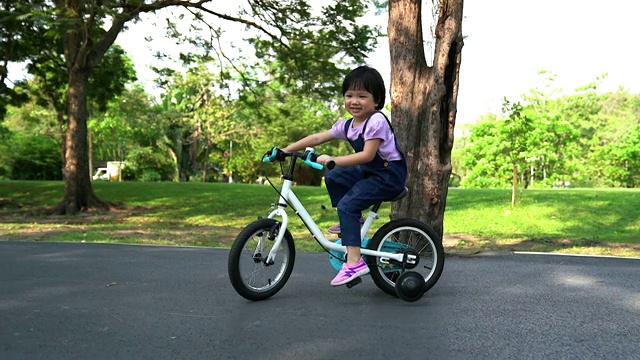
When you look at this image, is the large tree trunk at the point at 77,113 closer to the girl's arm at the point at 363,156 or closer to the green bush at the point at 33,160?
the girl's arm at the point at 363,156

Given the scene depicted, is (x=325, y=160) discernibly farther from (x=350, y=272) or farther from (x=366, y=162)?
(x=350, y=272)

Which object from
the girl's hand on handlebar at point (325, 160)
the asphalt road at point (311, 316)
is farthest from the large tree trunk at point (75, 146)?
the girl's hand on handlebar at point (325, 160)

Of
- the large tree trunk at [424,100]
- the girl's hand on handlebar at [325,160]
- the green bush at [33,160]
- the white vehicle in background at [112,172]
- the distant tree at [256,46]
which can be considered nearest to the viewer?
the girl's hand on handlebar at [325,160]

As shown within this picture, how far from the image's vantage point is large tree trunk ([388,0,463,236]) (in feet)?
22.8

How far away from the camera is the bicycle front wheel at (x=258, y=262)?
4.15m

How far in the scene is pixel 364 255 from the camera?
445cm

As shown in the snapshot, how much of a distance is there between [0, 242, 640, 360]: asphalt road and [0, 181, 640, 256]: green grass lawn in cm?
349

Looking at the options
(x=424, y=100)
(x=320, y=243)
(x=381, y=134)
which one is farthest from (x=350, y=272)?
(x=424, y=100)

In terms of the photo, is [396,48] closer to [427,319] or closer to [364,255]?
[364,255]

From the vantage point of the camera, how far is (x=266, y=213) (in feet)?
56.7

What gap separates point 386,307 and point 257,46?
14140 millimetres

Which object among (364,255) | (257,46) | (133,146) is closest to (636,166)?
(257,46)

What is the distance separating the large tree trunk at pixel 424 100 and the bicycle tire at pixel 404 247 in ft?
7.89

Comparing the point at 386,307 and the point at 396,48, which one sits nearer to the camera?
the point at 386,307
